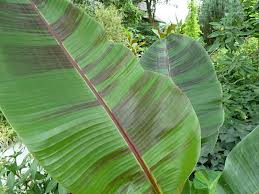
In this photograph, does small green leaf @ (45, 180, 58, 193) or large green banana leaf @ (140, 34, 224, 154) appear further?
small green leaf @ (45, 180, 58, 193)

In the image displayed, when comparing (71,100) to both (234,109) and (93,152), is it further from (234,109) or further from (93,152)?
(234,109)

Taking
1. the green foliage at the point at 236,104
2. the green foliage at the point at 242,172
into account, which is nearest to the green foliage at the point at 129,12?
the green foliage at the point at 236,104

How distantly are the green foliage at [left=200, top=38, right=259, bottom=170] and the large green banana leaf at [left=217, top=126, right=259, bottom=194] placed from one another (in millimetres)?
753

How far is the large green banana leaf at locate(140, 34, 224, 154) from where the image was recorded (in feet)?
2.43

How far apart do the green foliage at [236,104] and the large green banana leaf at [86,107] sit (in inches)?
33.7

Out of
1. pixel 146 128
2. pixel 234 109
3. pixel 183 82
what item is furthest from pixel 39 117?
pixel 234 109

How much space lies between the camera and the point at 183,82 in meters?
0.78

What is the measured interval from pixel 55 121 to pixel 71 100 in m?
0.04

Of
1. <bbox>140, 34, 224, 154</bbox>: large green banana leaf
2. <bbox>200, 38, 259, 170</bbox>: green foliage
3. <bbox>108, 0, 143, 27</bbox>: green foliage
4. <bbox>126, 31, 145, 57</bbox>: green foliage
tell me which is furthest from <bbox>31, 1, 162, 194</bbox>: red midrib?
<bbox>108, 0, 143, 27</bbox>: green foliage

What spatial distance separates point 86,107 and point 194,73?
321 mm

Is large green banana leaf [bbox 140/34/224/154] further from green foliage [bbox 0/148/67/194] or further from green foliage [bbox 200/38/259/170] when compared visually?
green foliage [bbox 200/38/259/170]

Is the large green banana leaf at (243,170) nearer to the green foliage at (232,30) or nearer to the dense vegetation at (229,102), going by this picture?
the dense vegetation at (229,102)

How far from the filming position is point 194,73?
0.78 m

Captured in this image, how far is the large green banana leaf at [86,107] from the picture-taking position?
0.51 meters
